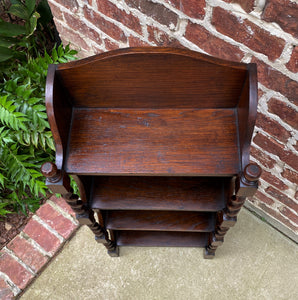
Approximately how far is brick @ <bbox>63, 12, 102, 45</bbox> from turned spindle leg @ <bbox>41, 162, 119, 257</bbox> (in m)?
0.85

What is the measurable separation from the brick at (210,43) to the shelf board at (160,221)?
2.38ft

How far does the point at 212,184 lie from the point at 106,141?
485 millimetres

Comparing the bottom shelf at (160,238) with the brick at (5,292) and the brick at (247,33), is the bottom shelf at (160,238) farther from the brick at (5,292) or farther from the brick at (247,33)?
the brick at (247,33)

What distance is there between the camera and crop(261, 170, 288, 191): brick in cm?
150

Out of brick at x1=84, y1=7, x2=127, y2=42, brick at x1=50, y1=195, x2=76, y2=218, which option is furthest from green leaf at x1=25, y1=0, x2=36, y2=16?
brick at x1=50, y1=195, x2=76, y2=218

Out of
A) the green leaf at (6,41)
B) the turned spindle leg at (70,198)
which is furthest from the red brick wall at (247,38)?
the turned spindle leg at (70,198)

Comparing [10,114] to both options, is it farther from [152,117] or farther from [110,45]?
[152,117]

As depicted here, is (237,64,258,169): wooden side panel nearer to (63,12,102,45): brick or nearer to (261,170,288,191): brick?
(261,170,288,191): brick

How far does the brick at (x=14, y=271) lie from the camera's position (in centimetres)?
173

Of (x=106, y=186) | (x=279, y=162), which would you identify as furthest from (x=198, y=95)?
(x=279, y=162)

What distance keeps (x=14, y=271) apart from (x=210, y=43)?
153 centimetres

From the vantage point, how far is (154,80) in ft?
3.08

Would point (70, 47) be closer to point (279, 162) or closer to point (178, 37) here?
point (178, 37)

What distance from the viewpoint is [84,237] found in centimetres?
185
